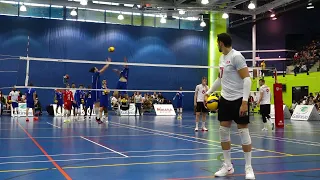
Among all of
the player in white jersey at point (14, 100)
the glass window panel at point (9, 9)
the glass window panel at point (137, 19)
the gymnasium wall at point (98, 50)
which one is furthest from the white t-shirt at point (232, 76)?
the glass window panel at point (137, 19)

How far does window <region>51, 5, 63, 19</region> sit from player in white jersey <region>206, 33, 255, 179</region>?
28945 millimetres

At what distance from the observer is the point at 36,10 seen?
1228 inches

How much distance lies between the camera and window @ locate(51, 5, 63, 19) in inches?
1249

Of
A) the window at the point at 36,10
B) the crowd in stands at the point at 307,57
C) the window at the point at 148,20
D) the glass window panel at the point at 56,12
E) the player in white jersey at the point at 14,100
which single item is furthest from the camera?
the window at the point at 148,20

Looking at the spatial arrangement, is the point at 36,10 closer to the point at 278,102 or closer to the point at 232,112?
the point at 278,102

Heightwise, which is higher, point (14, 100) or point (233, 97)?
point (233, 97)

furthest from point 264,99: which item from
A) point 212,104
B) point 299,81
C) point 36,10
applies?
point 36,10

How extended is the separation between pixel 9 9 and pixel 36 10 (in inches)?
85.6

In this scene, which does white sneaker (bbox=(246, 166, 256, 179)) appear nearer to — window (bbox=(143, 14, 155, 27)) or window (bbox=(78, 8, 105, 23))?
window (bbox=(78, 8, 105, 23))

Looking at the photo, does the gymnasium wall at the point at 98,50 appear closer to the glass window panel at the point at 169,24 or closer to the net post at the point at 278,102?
the glass window panel at the point at 169,24

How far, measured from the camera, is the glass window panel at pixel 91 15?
3266 centimetres

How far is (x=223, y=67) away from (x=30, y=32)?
28.2 metres

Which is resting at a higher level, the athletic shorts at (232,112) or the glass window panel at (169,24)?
the glass window panel at (169,24)

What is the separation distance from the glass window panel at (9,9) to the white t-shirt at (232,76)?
95.7 ft
